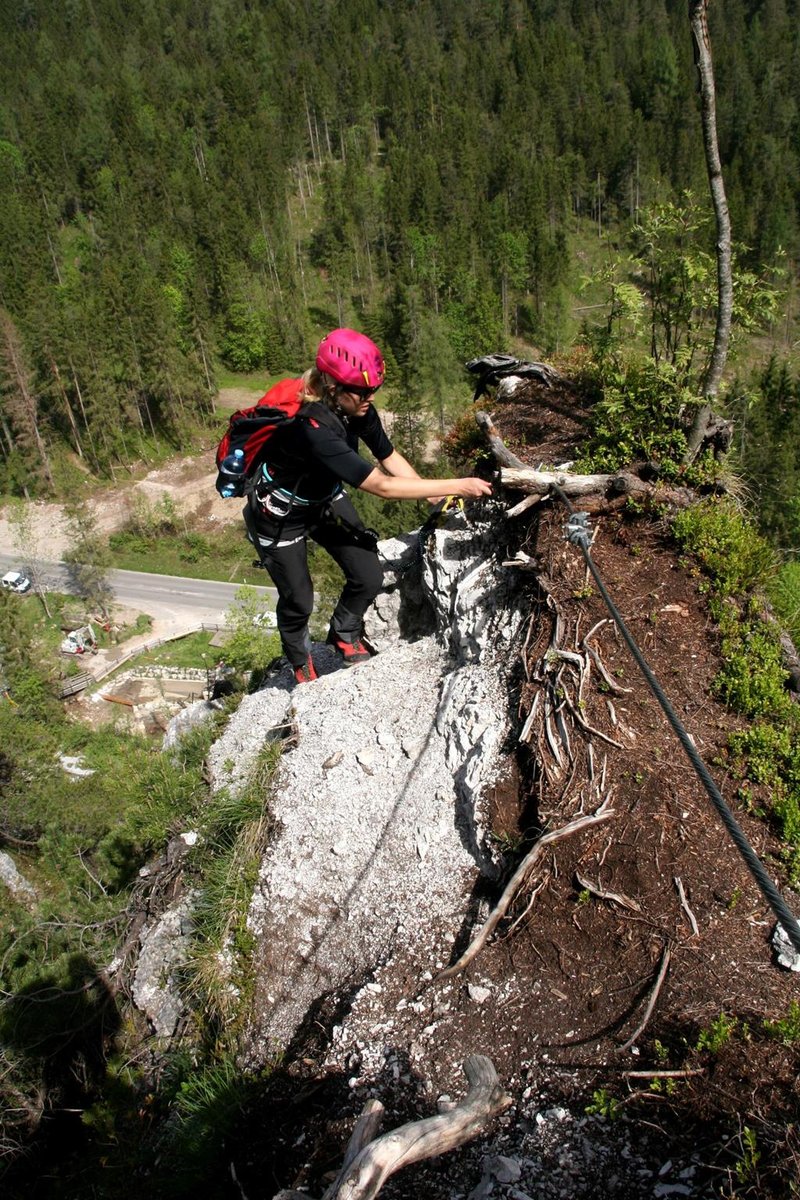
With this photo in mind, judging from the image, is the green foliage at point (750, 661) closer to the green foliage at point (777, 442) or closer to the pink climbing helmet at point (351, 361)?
the pink climbing helmet at point (351, 361)

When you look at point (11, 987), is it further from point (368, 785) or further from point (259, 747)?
point (368, 785)

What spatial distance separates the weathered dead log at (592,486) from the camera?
677 cm

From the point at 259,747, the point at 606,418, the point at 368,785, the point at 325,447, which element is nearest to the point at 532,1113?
the point at 368,785

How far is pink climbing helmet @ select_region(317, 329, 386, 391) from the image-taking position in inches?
217

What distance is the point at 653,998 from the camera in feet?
12.8

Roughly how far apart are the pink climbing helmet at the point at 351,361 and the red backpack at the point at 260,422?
1.82 feet

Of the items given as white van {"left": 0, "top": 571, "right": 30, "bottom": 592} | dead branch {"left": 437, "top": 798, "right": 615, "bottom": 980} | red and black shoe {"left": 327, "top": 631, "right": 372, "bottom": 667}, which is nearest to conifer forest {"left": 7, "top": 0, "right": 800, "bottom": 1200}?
dead branch {"left": 437, "top": 798, "right": 615, "bottom": 980}

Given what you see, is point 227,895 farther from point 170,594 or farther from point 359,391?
point 170,594

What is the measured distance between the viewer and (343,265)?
85.8m

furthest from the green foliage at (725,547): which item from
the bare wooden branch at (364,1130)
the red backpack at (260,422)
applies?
the bare wooden branch at (364,1130)

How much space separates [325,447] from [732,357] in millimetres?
4367

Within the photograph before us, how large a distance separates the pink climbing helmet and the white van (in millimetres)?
51725

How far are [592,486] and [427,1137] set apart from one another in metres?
5.26

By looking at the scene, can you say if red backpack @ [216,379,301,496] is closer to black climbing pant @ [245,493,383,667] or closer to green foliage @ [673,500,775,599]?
black climbing pant @ [245,493,383,667]
